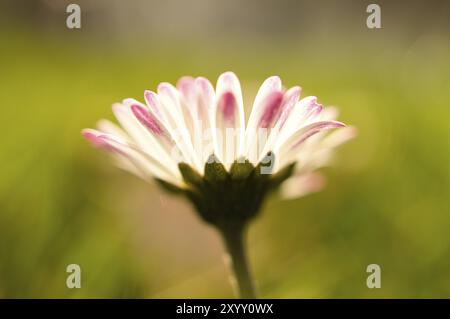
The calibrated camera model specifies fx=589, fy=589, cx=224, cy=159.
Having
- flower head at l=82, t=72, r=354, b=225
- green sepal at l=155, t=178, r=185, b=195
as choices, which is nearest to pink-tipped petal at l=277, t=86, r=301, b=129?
flower head at l=82, t=72, r=354, b=225

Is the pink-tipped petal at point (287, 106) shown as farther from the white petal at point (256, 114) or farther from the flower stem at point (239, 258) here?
the flower stem at point (239, 258)

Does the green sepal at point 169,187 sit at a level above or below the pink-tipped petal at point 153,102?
below

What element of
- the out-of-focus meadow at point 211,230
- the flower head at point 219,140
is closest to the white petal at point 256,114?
the flower head at point 219,140

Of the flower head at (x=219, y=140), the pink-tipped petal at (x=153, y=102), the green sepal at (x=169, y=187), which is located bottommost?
the green sepal at (x=169, y=187)

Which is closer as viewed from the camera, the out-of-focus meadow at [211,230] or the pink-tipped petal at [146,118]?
the pink-tipped petal at [146,118]

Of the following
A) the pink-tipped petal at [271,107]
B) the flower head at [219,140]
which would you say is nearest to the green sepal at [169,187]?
the flower head at [219,140]

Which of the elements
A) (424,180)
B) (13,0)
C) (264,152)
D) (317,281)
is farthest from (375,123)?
(13,0)

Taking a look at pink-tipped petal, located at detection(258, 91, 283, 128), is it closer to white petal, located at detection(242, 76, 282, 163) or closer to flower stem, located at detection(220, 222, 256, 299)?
white petal, located at detection(242, 76, 282, 163)

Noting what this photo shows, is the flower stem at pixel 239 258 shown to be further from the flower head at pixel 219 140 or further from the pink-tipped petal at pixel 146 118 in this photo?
the pink-tipped petal at pixel 146 118
